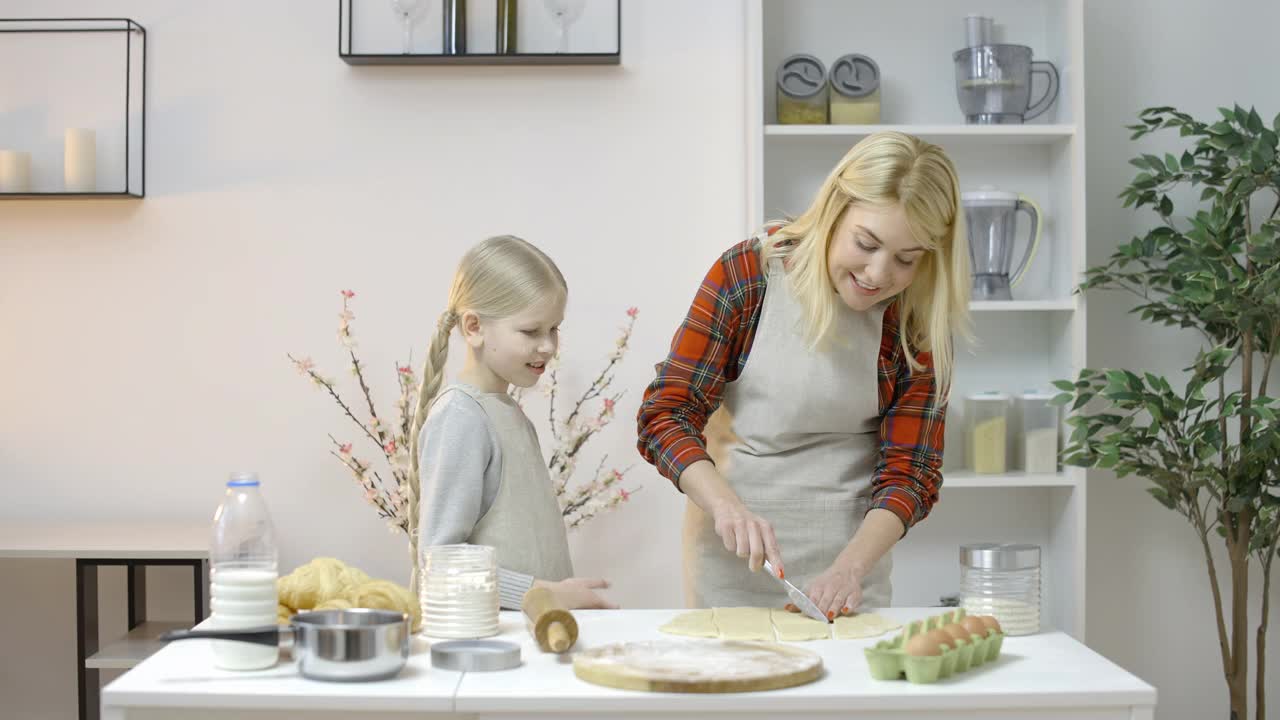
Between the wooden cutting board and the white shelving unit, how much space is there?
5.50 feet

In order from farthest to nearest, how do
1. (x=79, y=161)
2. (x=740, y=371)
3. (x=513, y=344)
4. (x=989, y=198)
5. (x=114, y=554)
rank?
(x=79, y=161) → (x=989, y=198) → (x=114, y=554) → (x=740, y=371) → (x=513, y=344)

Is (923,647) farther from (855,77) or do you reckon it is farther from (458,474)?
(855,77)

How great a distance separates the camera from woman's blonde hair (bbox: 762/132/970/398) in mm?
1714

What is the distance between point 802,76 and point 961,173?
19.8 inches

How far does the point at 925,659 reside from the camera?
125cm

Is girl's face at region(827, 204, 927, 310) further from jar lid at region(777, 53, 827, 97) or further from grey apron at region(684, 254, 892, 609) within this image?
jar lid at region(777, 53, 827, 97)

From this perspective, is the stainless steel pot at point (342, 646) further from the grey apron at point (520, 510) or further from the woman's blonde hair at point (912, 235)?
the woman's blonde hair at point (912, 235)

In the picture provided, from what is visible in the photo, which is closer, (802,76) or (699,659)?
(699,659)

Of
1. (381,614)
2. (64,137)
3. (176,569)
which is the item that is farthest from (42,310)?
(381,614)

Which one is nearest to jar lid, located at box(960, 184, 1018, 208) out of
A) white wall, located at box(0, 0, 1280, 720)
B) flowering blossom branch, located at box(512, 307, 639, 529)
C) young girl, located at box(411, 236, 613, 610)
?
white wall, located at box(0, 0, 1280, 720)

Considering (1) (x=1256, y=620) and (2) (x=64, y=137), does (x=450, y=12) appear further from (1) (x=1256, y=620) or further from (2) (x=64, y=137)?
(1) (x=1256, y=620)

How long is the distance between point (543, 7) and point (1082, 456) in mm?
1669

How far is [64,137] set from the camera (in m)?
3.05

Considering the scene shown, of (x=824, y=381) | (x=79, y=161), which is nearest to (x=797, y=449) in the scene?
(x=824, y=381)
